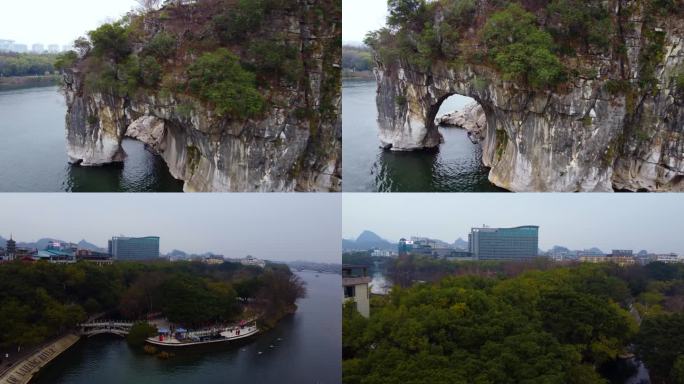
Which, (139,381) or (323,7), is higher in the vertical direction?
(323,7)

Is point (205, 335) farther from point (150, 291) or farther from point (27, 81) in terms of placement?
point (27, 81)

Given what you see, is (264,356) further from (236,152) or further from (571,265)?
(571,265)

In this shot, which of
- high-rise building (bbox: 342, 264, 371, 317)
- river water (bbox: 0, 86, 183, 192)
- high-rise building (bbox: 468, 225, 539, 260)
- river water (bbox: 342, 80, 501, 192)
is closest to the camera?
high-rise building (bbox: 342, 264, 371, 317)

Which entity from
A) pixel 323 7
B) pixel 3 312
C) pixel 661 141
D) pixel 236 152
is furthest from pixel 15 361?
pixel 661 141

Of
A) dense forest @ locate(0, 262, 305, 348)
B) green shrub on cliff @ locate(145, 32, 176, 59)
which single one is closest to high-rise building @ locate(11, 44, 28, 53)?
green shrub on cliff @ locate(145, 32, 176, 59)

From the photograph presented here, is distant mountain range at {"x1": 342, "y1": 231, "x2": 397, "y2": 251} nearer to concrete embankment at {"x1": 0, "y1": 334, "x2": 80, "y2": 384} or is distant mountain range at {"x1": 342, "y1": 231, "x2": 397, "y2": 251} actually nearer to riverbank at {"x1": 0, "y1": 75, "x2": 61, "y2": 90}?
concrete embankment at {"x1": 0, "y1": 334, "x2": 80, "y2": 384}

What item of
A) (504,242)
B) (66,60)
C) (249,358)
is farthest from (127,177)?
(504,242)
